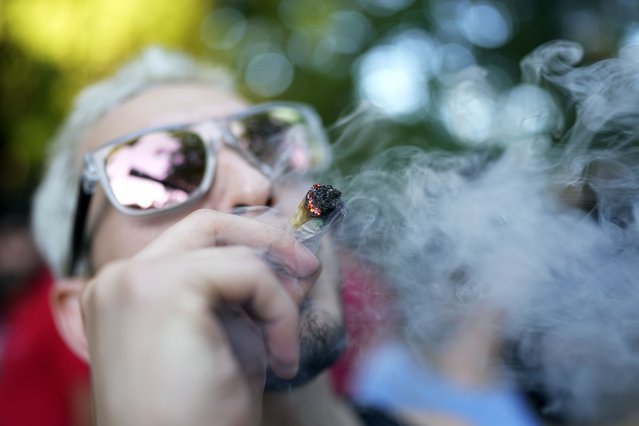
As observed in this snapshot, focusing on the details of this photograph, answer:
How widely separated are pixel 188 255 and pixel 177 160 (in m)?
0.84

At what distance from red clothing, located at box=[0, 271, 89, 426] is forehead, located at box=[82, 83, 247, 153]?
2.01m

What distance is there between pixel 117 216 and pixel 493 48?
8.65 meters

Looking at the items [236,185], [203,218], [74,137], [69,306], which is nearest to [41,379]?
[69,306]

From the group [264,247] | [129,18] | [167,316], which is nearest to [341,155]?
[264,247]

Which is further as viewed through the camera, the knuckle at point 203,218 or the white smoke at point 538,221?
the white smoke at point 538,221

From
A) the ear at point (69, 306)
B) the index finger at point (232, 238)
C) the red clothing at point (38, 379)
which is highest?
the index finger at point (232, 238)

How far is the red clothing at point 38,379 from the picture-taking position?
3588 millimetres

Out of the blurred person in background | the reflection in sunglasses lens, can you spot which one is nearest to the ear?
the reflection in sunglasses lens

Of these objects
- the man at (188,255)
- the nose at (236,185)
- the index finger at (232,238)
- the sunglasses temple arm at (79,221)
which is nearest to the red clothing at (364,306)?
the man at (188,255)

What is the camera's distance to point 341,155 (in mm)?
2334

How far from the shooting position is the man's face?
4.64 ft

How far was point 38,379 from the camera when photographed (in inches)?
143

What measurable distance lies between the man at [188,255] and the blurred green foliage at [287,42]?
304 cm

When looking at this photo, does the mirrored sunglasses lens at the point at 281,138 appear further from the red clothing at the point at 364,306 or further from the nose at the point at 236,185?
the red clothing at the point at 364,306
